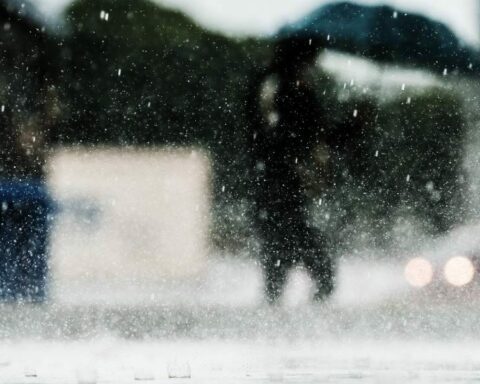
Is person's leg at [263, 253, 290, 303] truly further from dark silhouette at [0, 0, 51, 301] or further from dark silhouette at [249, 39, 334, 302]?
dark silhouette at [0, 0, 51, 301]

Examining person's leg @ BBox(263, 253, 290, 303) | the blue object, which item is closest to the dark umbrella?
person's leg @ BBox(263, 253, 290, 303)

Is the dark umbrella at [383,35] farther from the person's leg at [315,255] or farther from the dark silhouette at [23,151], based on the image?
the dark silhouette at [23,151]

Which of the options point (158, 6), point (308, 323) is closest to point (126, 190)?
point (158, 6)

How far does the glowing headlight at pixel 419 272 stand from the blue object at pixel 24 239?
0.94 metres

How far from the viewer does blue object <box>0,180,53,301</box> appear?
1515 millimetres

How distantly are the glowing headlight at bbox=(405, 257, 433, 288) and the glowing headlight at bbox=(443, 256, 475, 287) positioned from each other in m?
0.04

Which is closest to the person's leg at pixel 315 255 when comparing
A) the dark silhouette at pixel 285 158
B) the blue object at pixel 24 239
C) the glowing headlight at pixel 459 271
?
the dark silhouette at pixel 285 158

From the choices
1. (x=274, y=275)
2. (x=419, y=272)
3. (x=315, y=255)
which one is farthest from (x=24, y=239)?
(x=419, y=272)

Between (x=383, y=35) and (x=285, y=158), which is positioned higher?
(x=383, y=35)

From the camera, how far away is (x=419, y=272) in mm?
1553

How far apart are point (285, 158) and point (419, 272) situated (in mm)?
463

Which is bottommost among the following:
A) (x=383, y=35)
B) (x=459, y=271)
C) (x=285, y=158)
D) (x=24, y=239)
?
(x=459, y=271)

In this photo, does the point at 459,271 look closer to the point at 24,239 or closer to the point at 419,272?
the point at 419,272

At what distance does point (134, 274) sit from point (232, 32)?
0.67m
